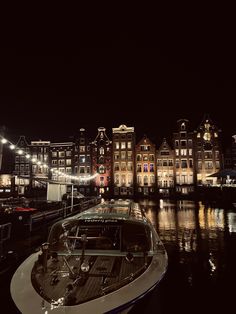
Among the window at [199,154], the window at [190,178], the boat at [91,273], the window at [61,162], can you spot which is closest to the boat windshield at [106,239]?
the boat at [91,273]

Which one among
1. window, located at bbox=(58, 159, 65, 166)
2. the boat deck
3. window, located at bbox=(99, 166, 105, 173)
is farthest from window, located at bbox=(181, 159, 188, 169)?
the boat deck

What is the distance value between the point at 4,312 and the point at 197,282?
4.86 m

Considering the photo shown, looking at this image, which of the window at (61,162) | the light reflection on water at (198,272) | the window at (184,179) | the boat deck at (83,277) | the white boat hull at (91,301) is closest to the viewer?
the white boat hull at (91,301)

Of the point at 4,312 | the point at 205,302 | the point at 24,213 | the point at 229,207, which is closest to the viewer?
the point at 4,312

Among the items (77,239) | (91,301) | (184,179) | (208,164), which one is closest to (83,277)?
(91,301)

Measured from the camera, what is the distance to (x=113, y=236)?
655 centimetres

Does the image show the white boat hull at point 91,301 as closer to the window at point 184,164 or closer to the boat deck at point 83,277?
the boat deck at point 83,277

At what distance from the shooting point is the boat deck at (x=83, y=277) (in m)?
3.43

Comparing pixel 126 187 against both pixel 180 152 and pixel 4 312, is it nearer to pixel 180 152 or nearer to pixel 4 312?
pixel 180 152

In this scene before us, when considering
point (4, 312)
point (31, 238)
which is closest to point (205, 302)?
point (4, 312)

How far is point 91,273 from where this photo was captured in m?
4.23

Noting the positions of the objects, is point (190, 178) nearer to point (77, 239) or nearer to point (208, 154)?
point (208, 154)

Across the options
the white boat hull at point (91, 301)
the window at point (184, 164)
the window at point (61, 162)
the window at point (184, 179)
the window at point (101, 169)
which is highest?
the window at point (61, 162)

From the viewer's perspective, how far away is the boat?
10.5ft
